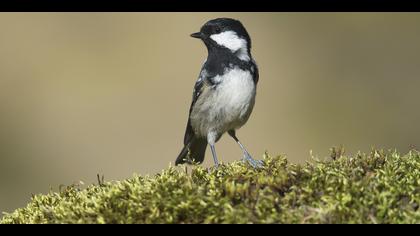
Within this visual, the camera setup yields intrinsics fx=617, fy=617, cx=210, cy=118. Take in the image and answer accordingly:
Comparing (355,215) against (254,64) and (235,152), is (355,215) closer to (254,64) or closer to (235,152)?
(254,64)

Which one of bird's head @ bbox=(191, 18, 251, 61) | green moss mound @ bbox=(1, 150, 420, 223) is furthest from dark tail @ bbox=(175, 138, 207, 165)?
green moss mound @ bbox=(1, 150, 420, 223)

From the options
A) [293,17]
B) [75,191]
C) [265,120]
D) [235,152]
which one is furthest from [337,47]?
→ [75,191]

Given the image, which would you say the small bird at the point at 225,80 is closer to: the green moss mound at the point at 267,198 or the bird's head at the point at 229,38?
the bird's head at the point at 229,38

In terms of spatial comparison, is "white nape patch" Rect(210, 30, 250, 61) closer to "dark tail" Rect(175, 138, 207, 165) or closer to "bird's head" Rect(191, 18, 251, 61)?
"bird's head" Rect(191, 18, 251, 61)

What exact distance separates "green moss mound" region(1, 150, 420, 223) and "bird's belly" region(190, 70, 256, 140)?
2547 millimetres

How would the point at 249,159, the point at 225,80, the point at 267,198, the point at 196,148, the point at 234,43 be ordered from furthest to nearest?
the point at 196,148 < the point at 234,43 < the point at 225,80 < the point at 249,159 < the point at 267,198

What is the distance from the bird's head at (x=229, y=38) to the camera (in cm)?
618

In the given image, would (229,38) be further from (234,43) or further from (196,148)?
(196,148)

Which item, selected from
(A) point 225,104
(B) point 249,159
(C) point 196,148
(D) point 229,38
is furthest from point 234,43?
(B) point 249,159

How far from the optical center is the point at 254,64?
20.7ft

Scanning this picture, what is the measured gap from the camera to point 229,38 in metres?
6.21

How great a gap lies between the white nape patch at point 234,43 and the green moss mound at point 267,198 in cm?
276

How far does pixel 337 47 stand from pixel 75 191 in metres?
10.3

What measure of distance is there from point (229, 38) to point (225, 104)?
2.19 ft
